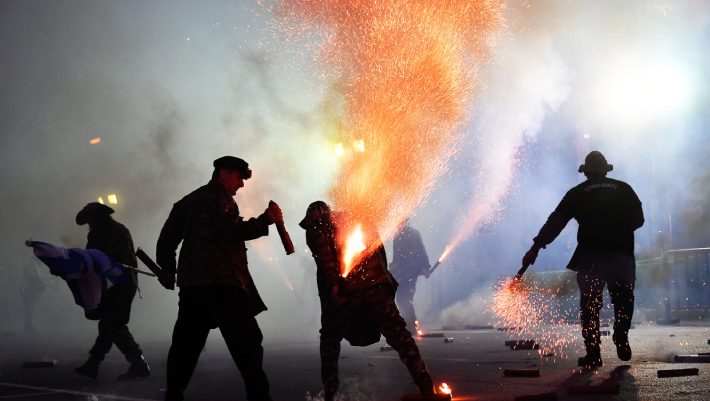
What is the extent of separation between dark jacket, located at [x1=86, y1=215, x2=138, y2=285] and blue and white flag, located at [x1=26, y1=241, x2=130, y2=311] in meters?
0.73

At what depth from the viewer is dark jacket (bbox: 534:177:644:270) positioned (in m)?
8.71

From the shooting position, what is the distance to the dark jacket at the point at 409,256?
17.2 metres

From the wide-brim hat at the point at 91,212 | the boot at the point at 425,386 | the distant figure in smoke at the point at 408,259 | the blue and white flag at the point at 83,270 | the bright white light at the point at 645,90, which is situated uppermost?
the bright white light at the point at 645,90

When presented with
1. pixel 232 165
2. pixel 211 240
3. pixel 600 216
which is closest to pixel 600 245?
pixel 600 216

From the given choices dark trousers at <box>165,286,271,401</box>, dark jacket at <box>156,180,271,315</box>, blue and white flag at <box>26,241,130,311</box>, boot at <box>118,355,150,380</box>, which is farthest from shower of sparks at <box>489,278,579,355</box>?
dark trousers at <box>165,286,271,401</box>

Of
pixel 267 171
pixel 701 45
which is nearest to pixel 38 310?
pixel 267 171

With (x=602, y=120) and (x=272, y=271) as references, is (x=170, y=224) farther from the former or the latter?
(x=272, y=271)

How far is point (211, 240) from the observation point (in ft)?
19.6

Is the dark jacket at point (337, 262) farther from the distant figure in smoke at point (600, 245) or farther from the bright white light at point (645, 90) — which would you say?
the bright white light at point (645, 90)

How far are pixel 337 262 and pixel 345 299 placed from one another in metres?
0.29

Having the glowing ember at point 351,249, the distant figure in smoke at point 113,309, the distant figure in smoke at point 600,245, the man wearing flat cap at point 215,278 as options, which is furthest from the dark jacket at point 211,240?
the distant figure in smoke at point 113,309

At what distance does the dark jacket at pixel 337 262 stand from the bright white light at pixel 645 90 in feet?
62.3

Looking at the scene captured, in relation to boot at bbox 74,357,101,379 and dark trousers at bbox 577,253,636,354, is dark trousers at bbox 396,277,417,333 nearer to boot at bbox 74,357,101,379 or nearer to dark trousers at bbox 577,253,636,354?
boot at bbox 74,357,101,379

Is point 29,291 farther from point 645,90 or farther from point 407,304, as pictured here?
point 645,90
